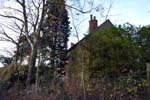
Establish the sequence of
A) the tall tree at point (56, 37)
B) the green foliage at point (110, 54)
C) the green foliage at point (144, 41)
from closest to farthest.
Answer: the green foliage at point (110, 54) < the green foliage at point (144, 41) < the tall tree at point (56, 37)

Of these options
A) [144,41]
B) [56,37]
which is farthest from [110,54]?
[56,37]

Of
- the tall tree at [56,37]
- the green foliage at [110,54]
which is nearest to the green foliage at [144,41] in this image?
the green foliage at [110,54]

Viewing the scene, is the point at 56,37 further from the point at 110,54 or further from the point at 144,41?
the point at 110,54

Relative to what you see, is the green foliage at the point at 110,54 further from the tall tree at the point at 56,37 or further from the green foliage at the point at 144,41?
the tall tree at the point at 56,37

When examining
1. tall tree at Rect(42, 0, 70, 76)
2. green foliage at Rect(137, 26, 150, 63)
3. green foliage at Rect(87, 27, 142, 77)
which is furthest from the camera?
tall tree at Rect(42, 0, 70, 76)

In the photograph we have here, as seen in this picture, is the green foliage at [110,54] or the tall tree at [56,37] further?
the tall tree at [56,37]

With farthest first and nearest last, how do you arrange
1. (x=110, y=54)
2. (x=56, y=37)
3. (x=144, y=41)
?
1. (x=56, y=37)
2. (x=144, y=41)
3. (x=110, y=54)

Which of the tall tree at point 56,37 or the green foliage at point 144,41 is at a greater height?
the tall tree at point 56,37

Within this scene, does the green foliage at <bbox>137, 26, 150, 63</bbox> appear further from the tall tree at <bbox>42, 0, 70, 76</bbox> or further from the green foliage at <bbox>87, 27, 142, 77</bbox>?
the tall tree at <bbox>42, 0, 70, 76</bbox>

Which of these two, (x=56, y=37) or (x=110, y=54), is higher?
(x=56, y=37)

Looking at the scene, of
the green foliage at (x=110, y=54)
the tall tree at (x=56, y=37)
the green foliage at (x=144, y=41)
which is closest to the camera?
the green foliage at (x=110, y=54)

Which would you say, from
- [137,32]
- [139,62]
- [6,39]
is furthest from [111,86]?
[6,39]

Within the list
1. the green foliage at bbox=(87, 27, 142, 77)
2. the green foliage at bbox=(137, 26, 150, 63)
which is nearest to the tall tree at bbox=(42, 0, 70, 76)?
the green foliage at bbox=(137, 26, 150, 63)

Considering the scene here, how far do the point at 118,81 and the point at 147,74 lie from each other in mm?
1673
